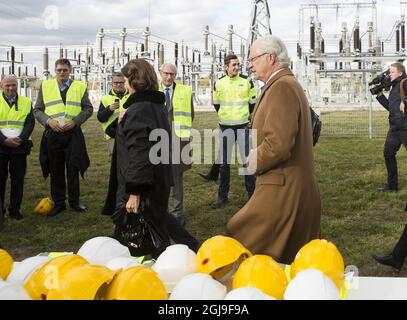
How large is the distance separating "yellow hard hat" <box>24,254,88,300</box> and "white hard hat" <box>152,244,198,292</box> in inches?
11.1

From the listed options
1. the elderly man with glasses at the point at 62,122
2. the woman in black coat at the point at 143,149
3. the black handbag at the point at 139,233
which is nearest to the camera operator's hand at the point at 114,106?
the elderly man with glasses at the point at 62,122

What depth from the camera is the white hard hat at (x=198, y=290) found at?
1430 millimetres

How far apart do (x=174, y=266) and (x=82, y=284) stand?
0.41 metres

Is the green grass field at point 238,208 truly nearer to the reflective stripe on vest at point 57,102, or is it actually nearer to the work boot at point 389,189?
the work boot at point 389,189

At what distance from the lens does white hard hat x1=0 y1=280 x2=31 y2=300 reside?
1296 millimetres

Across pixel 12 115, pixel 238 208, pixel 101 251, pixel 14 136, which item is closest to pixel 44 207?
pixel 14 136

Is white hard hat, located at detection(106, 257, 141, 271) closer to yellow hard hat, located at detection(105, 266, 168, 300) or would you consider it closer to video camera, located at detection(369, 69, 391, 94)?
yellow hard hat, located at detection(105, 266, 168, 300)

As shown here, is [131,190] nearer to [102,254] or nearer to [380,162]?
[102,254]

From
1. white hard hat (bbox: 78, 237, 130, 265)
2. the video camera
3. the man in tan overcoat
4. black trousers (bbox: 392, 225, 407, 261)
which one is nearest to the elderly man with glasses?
black trousers (bbox: 392, 225, 407, 261)

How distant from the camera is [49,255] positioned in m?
1.88

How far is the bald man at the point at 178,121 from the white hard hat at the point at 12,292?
4483 millimetres

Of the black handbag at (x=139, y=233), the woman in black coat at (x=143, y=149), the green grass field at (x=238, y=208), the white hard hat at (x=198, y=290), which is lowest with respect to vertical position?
the green grass field at (x=238, y=208)

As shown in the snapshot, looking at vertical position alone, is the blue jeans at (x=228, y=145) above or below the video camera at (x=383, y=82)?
below
